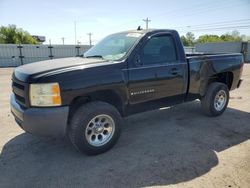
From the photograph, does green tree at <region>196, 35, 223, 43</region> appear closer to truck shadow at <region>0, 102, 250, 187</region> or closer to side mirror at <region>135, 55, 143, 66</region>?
truck shadow at <region>0, 102, 250, 187</region>

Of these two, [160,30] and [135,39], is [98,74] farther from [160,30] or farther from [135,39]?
[160,30]

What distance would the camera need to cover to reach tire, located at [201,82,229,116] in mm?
5277

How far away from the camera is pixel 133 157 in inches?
141

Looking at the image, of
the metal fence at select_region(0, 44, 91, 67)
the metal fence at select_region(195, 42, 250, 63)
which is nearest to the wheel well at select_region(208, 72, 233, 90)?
the metal fence at select_region(0, 44, 91, 67)

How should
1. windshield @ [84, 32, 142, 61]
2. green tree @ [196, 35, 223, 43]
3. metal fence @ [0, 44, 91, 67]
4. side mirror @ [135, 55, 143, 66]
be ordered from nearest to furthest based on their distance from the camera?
1. side mirror @ [135, 55, 143, 66]
2. windshield @ [84, 32, 142, 61]
3. metal fence @ [0, 44, 91, 67]
4. green tree @ [196, 35, 223, 43]

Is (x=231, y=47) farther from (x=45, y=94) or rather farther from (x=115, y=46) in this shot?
(x=45, y=94)

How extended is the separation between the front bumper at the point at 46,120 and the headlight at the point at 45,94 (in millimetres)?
83

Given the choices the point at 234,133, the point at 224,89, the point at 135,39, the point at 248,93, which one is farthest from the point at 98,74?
the point at 248,93

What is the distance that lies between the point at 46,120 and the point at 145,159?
61.0 inches

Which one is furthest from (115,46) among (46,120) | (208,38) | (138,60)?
(208,38)

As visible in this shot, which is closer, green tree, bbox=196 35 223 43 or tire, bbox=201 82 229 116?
tire, bbox=201 82 229 116

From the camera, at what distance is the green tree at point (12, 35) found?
4528 cm

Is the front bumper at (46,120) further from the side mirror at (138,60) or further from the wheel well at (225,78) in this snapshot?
the wheel well at (225,78)

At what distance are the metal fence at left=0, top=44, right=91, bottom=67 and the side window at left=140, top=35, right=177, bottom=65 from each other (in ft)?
65.3
